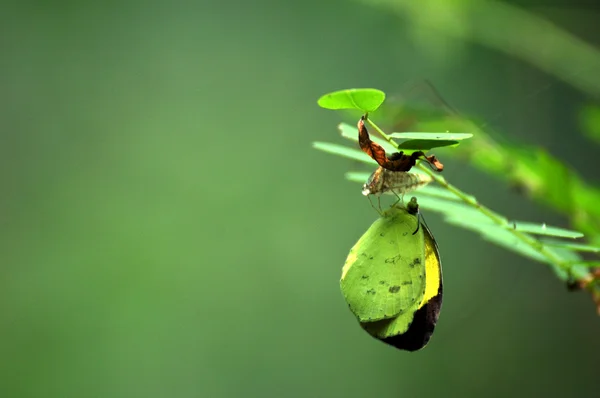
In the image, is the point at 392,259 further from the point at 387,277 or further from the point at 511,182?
the point at 511,182

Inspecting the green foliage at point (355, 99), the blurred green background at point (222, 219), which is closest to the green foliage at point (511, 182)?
the green foliage at point (355, 99)

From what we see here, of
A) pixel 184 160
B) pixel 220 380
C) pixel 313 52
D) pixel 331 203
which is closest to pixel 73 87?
pixel 184 160

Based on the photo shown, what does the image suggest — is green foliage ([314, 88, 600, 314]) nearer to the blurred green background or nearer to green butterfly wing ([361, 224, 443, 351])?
green butterfly wing ([361, 224, 443, 351])

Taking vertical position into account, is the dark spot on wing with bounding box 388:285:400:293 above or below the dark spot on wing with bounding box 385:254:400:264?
below

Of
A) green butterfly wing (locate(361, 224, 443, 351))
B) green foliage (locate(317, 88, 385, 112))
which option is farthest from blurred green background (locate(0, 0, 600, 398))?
green foliage (locate(317, 88, 385, 112))

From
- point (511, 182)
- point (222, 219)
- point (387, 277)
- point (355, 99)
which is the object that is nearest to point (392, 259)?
point (387, 277)

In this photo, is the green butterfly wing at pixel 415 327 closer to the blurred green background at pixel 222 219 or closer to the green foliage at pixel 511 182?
the green foliage at pixel 511 182
